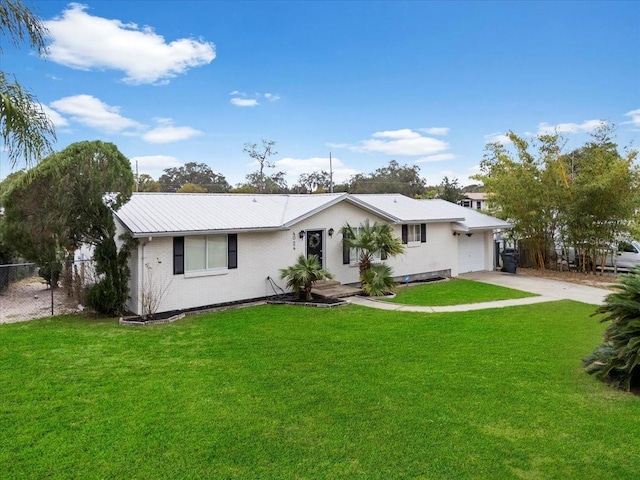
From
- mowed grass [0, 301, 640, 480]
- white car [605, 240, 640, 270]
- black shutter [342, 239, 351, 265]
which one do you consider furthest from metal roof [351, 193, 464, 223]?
mowed grass [0, 301, 640, 480]

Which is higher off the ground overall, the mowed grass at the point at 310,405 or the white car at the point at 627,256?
the white car at the point at 627,256

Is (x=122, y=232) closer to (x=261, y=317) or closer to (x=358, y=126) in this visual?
(x=261, y=317)

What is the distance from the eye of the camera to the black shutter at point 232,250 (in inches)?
509

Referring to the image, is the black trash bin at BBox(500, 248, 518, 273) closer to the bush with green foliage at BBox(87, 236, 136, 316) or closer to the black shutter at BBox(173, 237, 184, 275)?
the black shutter at BBox(173, 237, 184, 275)

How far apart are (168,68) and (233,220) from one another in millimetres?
9426

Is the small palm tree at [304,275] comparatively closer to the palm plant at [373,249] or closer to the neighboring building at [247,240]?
the neighboring building at [247,240]

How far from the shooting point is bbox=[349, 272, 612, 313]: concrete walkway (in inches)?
500

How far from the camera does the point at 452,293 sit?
15.0 meters

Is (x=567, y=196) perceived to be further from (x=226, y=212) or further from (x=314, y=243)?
(x=226, y=212)

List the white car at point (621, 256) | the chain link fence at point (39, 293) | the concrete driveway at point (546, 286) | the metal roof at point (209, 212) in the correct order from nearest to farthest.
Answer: the metal roof at point (209, 212)
the chain link fence at point (39, 293)
the concrete driveway at point (546, 286)
the white car at point (621, 256)

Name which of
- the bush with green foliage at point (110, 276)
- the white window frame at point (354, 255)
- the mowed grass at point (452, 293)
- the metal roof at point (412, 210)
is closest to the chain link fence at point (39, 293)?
the bush with green foliage at point (110, 276)

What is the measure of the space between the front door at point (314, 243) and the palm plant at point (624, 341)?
933cm

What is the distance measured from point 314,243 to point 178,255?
4.83 meters

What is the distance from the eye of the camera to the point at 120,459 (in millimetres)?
4480
